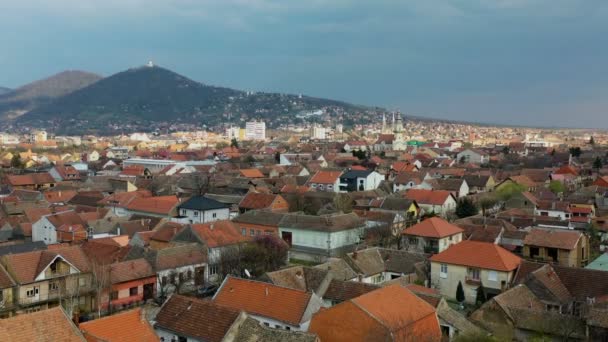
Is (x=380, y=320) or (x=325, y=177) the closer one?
(x=380, y=320)

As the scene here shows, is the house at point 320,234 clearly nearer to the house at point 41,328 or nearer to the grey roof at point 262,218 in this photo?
the grey roof at point 262,218

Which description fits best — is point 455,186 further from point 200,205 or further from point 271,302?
point 271,302

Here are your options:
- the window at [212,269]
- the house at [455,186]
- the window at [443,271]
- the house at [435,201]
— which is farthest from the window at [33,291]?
the house at [455,186]

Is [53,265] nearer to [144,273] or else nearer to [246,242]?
[144,273]

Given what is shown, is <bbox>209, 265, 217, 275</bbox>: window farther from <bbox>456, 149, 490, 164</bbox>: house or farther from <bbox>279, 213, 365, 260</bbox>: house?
<bbox>456, 149, 490, 164</bbox>: house

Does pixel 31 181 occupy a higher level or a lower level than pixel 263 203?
lower

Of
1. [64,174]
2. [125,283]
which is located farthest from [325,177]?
[125,283]

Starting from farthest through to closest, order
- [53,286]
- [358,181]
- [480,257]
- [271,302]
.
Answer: [358,181] < [480,257] < [53,286] < [271,302]
